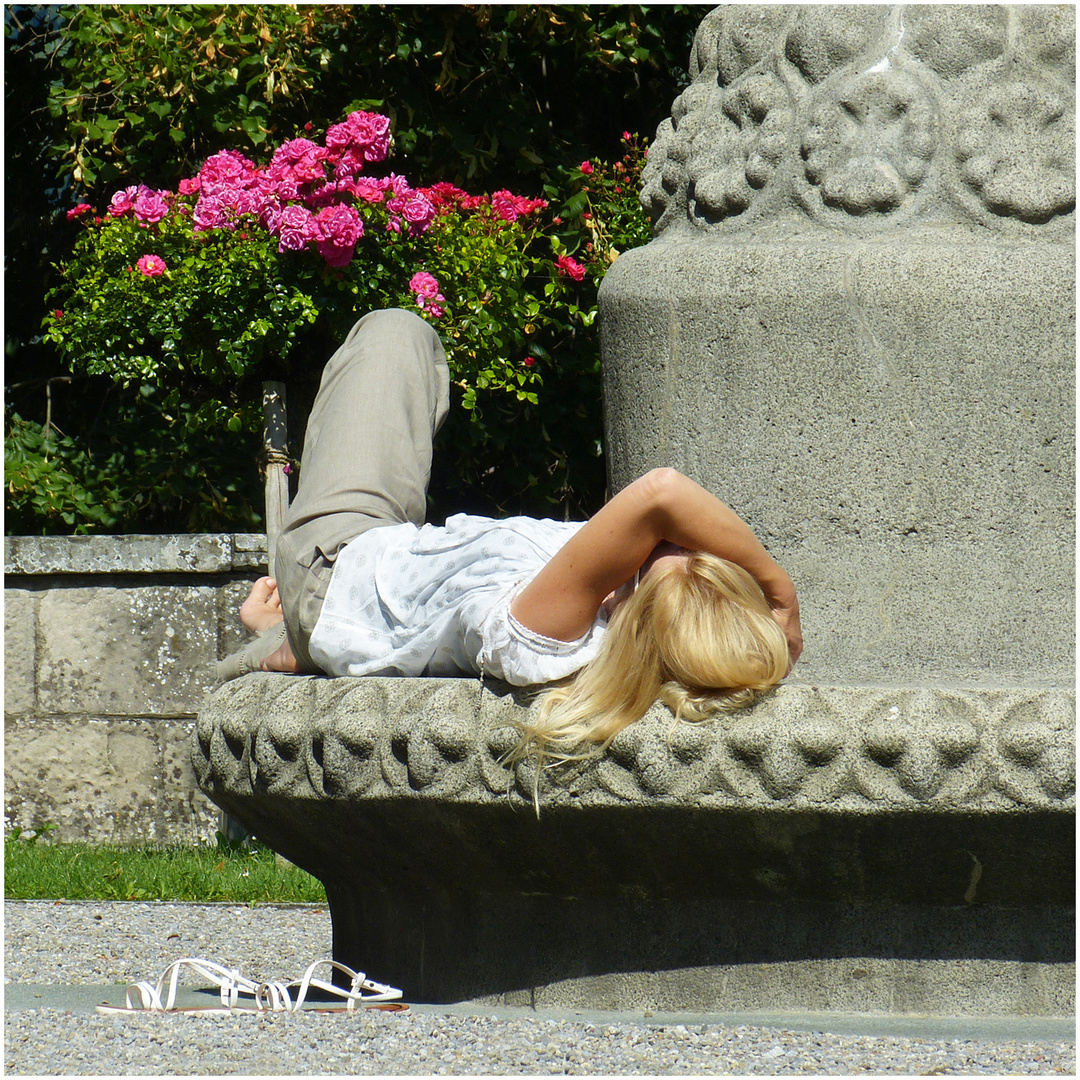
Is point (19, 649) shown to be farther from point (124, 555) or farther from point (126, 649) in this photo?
point (124, 555)

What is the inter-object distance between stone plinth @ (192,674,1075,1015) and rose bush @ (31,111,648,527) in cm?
260

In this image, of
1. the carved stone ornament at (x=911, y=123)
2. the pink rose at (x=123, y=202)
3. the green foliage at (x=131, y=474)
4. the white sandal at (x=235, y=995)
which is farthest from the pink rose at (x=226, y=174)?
the white sandal at (x=235, y=995)

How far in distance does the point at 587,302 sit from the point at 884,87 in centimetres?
316

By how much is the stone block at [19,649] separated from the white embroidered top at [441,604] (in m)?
2.88

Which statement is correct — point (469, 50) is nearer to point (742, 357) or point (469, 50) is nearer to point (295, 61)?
point (295, 61)

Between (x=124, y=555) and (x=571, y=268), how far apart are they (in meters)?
2.05

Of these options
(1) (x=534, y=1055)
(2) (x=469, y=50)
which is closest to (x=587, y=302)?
(2) (x=469, y=50)

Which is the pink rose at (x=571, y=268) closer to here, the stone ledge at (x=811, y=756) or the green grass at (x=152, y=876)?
the green grass at (x=152, y=876)

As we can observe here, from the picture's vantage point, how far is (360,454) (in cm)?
275

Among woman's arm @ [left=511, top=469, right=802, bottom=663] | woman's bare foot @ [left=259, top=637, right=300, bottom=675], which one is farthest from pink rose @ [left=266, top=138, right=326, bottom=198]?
woman's arm @ [left=511, top=469, right=802, bottom=663]

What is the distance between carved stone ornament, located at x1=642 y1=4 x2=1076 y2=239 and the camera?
2451 mm

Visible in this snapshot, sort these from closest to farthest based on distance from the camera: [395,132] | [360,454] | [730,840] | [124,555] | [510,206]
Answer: [730,840], [360,454], [124,555], [510,206], [395,132]

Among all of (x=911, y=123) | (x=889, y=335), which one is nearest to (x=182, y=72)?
(x=911, y=123)

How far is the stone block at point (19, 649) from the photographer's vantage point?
503 cm
